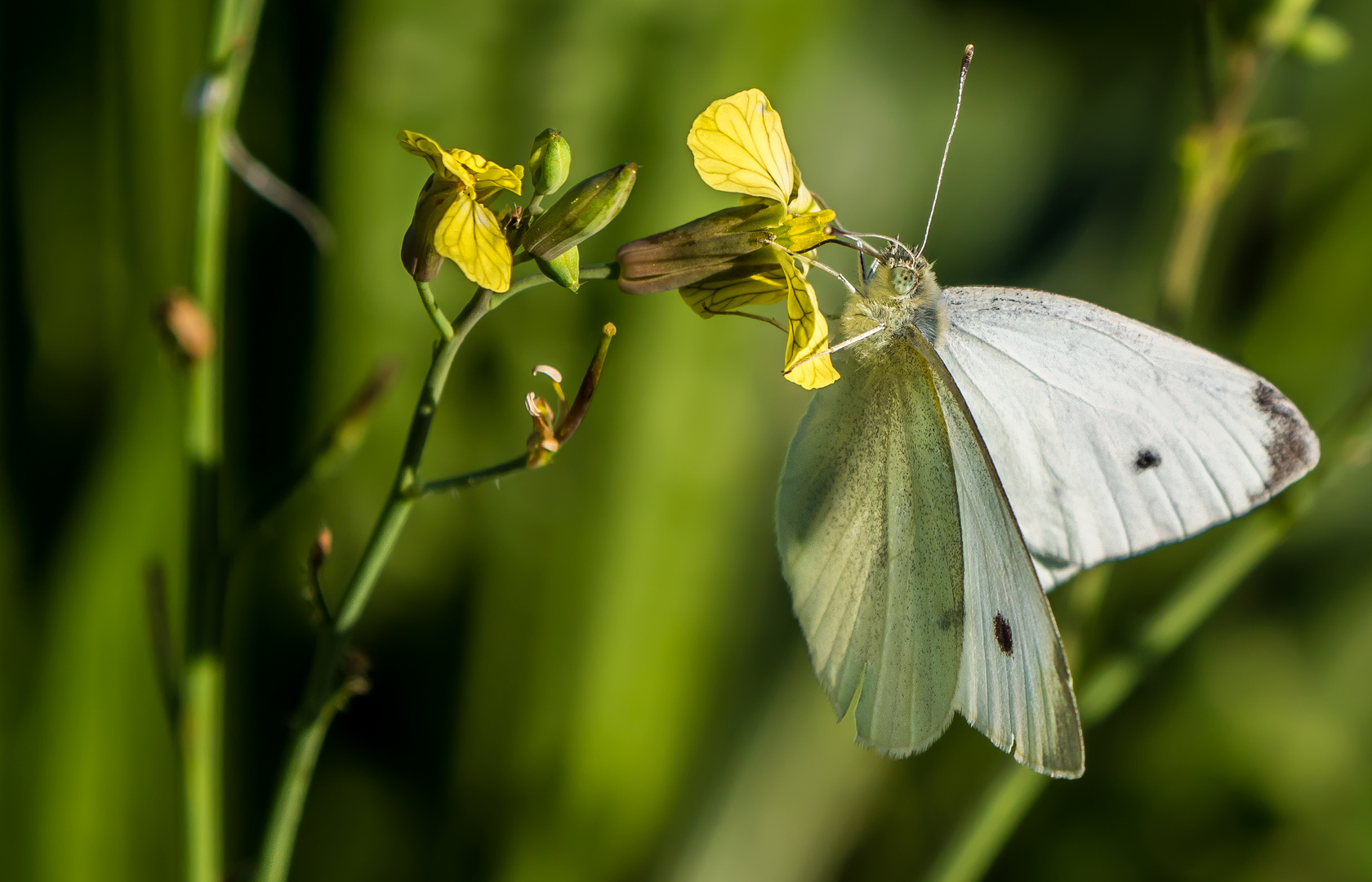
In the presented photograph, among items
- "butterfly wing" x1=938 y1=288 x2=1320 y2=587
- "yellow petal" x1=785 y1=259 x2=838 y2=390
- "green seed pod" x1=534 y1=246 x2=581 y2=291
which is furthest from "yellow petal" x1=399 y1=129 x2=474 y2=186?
"butterfly wing" x1=938 y1=288 x2=1320 y2=587

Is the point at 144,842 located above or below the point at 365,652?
below

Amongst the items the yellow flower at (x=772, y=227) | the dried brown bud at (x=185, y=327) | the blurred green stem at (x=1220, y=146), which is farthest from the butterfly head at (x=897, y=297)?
the dried brown bud at (x=185, y=327)

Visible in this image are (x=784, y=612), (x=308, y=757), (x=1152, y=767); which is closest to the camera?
(x=308, y=757)

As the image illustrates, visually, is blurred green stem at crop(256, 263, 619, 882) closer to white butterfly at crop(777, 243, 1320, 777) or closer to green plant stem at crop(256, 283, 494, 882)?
green plant stem at crop(256, 283, 494, 882)

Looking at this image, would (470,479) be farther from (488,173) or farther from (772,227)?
(772,227)

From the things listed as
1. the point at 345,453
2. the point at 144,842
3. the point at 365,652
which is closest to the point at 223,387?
the point at 365,652

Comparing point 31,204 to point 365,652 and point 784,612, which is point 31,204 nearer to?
point 365,652

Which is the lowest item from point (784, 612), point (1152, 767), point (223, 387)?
point (1152, 767)
